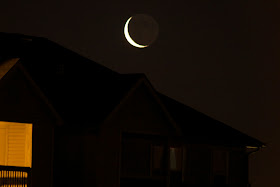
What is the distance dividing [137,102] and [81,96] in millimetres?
2211

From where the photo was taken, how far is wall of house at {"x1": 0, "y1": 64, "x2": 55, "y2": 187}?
74.7 feet

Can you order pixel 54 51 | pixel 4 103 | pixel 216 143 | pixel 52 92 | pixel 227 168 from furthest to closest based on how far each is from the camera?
pixel 227 168 < pixel 216 143 < pixel 54 51 < pixel 52 92 < pixel 4 103

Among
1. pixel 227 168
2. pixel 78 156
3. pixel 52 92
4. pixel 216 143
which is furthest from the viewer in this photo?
pixel 227 168

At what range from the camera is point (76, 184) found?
25344 mm

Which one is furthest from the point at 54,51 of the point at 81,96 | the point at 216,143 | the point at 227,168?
the point at 227,168

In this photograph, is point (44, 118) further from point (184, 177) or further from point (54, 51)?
point (184, 177)

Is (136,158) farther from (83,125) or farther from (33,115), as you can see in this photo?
(33,115)

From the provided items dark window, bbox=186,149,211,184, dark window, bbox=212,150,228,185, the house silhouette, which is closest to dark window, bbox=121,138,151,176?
the house silhouette

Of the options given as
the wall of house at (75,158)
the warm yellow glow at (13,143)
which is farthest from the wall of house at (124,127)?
the warm yellow glow at (13,143)

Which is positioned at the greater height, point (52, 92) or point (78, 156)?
point (52, 92)

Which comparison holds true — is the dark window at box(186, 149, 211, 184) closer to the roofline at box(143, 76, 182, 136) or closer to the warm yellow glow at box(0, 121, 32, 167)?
the roofline at box(143, 76, 182, 136)

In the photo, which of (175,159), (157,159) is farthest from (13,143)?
(175,159)

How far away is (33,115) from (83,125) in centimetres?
231

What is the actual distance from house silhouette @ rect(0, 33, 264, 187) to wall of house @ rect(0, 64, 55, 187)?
1.3 inches
